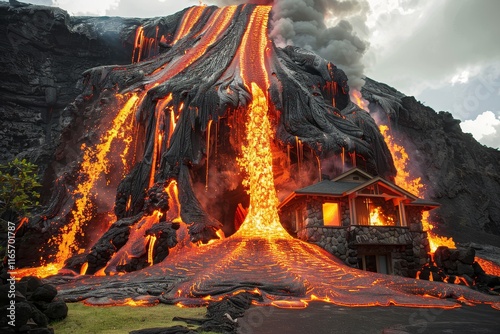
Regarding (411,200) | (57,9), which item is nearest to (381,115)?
(411,200)

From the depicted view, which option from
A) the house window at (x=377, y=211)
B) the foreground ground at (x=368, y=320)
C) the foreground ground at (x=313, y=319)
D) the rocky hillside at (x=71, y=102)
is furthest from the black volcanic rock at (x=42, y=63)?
the foreground ground at (x=368, y=320)

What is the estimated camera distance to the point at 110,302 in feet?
29.3

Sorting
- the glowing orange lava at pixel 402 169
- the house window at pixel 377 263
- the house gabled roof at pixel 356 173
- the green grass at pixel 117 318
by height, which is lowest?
the green grass at pixel 117 318

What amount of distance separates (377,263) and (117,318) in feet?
56.5

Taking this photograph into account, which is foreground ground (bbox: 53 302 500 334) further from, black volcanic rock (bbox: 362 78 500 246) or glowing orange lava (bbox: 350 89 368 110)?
glowing orange lava (bbox: 350 89 368 110)

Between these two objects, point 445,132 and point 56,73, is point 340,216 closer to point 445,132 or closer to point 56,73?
point 445,132

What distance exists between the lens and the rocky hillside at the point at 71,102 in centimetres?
3584

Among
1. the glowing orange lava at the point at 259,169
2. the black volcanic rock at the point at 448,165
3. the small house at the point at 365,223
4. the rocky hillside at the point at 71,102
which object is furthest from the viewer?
the rocky hillside at the point at 71,102

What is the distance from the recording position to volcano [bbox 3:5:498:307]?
12.1 metres

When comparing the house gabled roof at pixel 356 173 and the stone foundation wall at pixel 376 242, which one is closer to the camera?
the stone foundation wall at pixel 376 242

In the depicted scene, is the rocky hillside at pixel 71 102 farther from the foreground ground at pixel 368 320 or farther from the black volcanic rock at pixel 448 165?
the foreground ground at pixel 368 320

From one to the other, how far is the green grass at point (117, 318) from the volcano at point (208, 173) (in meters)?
1.28

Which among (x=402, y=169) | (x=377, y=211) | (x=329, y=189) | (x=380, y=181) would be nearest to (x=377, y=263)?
(x=377, y=211)

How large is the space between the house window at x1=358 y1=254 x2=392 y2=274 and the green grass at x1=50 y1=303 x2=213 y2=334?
1424 cm
